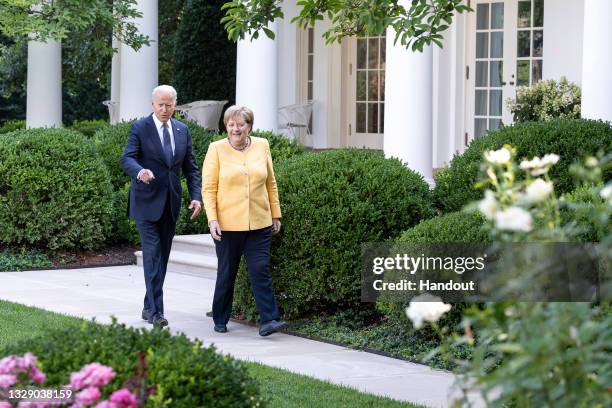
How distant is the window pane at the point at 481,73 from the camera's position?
58.7 ft

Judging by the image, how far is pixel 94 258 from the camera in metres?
12.6

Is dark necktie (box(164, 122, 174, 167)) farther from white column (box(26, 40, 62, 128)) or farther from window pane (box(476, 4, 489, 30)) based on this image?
window pane (box(476, 4, 489, 30))

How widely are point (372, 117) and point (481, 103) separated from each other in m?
3.22

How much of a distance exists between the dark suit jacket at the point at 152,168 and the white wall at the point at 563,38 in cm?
914

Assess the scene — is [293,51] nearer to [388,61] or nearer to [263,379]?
[388,61]

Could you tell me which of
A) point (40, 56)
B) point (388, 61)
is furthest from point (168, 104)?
point (40, 56)

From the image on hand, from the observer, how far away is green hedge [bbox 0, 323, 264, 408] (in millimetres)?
3891

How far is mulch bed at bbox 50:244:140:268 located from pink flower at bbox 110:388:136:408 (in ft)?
28.9

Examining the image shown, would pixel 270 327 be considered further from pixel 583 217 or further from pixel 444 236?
pixel 583 217

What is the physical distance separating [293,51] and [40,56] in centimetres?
533

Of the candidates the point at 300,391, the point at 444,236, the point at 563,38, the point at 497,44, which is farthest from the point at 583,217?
the point at 497,44

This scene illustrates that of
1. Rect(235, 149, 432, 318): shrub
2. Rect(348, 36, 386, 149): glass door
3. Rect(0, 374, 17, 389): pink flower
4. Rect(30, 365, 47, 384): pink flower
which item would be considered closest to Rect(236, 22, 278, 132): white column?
Rect(348, 36, 386, 149): glass door

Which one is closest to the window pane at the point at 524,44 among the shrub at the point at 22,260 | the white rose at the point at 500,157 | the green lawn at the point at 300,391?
the shrub at the point at 22,260

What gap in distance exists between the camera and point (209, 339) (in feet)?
26.7
